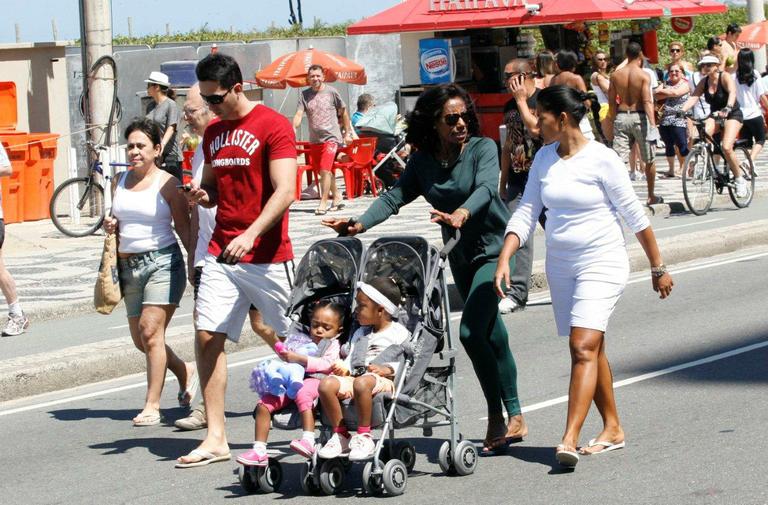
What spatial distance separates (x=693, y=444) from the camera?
705 cm

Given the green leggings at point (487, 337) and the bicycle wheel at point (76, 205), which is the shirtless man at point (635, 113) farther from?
the green leggings at point (487, 337)

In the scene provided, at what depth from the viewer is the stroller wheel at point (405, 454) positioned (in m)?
6.52

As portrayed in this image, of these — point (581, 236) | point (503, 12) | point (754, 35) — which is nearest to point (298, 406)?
point (581, 236)

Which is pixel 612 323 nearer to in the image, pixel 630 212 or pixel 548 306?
pixel 548 306

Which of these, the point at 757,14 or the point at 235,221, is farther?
the point at 757,14

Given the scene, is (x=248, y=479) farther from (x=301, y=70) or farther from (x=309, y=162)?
(x=301, y=70)

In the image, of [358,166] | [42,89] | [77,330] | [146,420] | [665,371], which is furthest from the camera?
[42,89]

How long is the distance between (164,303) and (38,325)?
429 centimetres

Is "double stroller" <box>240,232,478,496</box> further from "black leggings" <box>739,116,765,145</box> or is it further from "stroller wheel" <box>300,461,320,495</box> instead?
"black leggings" <box>739,116,765,145</box>

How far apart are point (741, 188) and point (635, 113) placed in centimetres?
174

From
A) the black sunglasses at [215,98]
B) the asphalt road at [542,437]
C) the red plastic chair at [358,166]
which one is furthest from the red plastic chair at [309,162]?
the black sunglasses at [215,98]

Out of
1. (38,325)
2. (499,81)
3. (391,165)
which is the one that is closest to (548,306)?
(38,325)

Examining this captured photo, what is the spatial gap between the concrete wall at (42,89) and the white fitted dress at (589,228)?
15396 mm

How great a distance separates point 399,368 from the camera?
20.6ft
